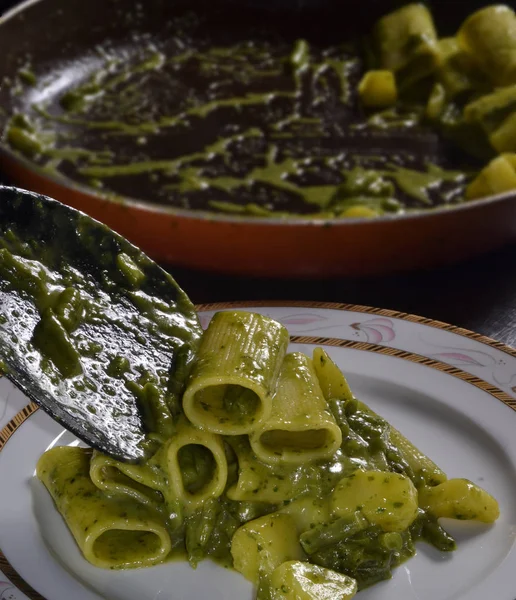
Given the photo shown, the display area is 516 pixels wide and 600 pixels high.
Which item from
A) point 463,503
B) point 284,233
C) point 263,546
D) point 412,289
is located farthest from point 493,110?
point 263,546

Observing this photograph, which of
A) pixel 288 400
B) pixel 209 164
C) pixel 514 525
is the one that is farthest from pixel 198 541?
pixel 209 164

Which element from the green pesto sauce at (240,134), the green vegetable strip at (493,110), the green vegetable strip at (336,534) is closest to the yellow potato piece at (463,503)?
the green vegetable strip at (336,534)

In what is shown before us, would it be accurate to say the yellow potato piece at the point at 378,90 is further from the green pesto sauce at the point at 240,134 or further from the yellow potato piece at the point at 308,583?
the yellow potato piece at the point at 308,583

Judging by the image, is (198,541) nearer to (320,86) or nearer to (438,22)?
(320,86)

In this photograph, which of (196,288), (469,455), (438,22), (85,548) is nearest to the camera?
(85,548)

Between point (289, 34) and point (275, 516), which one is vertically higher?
point (289, 34)

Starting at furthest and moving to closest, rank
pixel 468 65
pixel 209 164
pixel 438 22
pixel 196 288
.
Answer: pixel 438 22, pixel 468 65, pixel 209 164, pixel 196 288

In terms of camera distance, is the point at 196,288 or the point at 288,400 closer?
the point at 288,400
